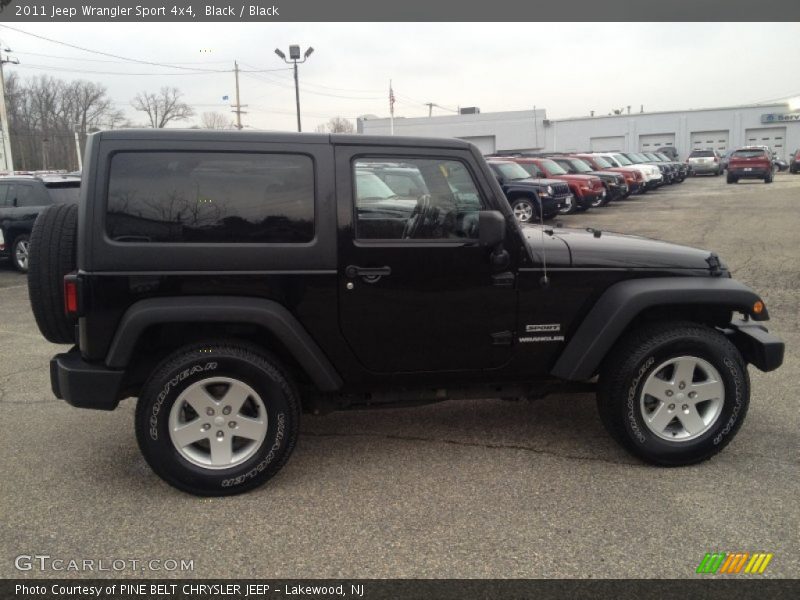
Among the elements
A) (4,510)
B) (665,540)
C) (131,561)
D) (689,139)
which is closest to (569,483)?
(665,540)

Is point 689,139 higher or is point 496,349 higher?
point 689,139

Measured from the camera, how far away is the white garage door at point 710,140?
202 ft

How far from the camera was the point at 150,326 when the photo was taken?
3.37 metres

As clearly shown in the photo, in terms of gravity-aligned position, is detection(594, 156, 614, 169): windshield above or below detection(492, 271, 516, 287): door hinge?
above

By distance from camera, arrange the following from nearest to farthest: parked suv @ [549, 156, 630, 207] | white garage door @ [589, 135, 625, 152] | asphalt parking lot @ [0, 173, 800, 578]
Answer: asphalt parking lot @ [0, 173, 800, 578] < parked suv @ [549, 156, 630, 207] < white garage door @ [589, 135, 625, 152]

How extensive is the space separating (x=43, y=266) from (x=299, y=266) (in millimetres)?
1354

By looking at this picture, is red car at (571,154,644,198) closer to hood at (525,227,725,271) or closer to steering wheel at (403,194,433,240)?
hood at (525,227,725,271)

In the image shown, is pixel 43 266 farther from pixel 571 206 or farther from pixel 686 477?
pixel 571 206

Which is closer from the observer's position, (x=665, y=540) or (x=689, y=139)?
(x=665, y=540)

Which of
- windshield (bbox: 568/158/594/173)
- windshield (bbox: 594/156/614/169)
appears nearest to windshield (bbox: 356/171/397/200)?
windshield (bbox: 568/158/594/173)

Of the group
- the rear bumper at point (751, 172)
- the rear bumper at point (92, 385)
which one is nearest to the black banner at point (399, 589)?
the rear bumper at point (92, 385)

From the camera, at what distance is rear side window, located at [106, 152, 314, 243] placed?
3381mm

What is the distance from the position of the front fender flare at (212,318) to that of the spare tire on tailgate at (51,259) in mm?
394

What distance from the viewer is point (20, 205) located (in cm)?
1123
